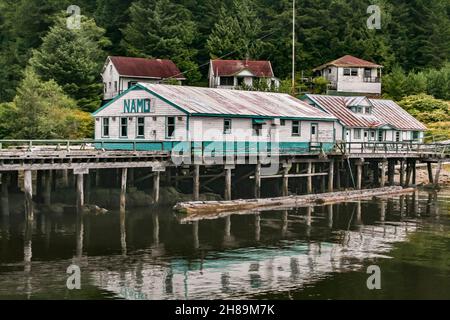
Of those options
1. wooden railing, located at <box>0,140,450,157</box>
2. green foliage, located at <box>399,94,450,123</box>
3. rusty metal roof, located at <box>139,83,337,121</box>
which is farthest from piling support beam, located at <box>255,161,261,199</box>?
green foliage, located at <box>399,94,450,123</box>

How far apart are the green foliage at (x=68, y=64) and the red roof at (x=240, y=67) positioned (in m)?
15.1

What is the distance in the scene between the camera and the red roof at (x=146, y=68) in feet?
264

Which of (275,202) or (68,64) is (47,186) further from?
(68,64)

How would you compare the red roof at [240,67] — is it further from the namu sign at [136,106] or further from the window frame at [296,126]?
the namu sign at [136,106]

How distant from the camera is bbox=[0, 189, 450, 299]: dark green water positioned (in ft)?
83.9

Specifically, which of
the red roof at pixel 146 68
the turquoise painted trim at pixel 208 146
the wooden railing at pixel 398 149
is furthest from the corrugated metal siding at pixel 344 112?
the red roof at pixel 146 68

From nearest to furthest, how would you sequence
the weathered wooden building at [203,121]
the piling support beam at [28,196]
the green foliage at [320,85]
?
1. the piling support beam at [28,196]
2. the weathered wooden building at [203,121]
3. the green foliage at [320,85]

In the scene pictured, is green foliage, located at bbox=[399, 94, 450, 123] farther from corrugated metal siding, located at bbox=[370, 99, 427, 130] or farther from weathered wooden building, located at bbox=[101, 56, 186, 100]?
weathered wooden building, located at bbox=[101, 56, 186, 100]

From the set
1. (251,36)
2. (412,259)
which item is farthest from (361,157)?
(251,36)

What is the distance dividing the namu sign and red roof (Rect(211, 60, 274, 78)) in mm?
34378

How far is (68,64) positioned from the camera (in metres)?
73.1

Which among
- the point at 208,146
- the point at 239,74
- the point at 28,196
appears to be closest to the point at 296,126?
the point at 208,146

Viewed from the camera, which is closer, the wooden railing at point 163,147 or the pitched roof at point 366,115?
the wooden railing at point 163,147

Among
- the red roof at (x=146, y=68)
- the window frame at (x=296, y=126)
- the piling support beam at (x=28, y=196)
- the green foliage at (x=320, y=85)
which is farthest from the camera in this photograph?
the green foliage at (x=320, y=85)
